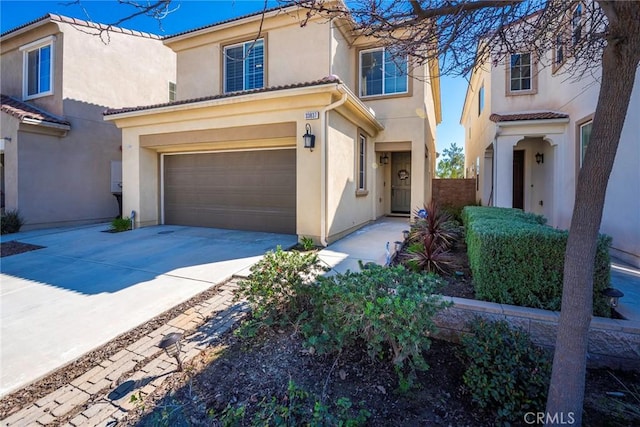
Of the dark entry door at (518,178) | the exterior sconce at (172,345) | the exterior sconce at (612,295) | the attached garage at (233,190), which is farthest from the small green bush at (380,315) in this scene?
the dark entry door at (518,178)

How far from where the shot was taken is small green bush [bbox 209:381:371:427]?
234cm

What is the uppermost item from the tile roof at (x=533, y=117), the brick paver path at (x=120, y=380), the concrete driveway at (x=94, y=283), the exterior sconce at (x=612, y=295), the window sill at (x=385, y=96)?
the window sill at (x=385, y=96)

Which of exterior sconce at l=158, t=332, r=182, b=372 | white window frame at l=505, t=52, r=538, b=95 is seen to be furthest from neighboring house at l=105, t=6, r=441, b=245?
exterior sconce at l=158, t=332, r=182, b=372

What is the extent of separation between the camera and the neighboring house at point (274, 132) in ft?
25.7

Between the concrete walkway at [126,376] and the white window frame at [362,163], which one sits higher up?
the white window frame at [362,163]

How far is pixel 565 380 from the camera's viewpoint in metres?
2.12

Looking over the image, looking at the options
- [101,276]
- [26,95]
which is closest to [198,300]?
Answer: [101,276]

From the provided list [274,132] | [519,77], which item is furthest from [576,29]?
[519,77]

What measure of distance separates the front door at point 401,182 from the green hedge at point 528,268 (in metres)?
10.5

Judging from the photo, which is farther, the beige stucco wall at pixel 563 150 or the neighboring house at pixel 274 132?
the neighboring house at pixel 274 132

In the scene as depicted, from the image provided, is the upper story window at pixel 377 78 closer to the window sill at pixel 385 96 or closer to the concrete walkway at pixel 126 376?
the window sill at pixel 385 96

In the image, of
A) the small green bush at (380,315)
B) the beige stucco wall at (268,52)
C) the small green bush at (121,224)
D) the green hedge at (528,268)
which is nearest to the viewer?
the small green bush at (380,315)

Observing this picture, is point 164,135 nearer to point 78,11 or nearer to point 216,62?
point 216,62

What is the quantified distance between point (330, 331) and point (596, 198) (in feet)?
7.80
